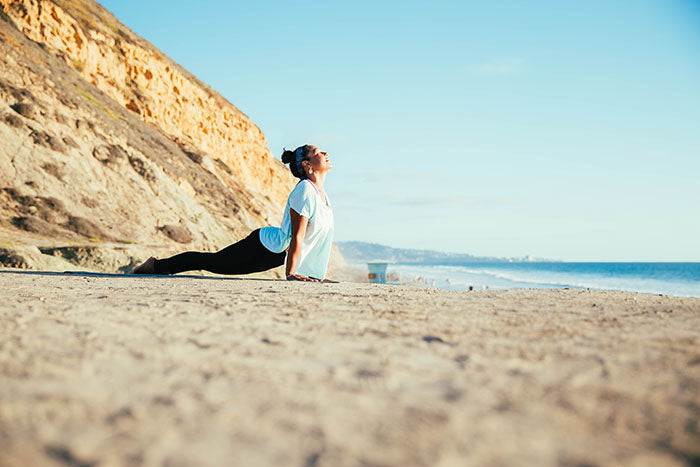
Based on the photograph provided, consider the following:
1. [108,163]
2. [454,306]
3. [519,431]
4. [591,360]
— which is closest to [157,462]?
[519,431]

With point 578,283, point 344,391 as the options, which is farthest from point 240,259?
point 578,283

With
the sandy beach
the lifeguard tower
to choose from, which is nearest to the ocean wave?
the lifeguard tower

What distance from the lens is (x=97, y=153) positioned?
1614 cm

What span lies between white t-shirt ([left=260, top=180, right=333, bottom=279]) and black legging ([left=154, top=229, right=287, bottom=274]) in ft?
0.33

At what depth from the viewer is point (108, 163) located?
53.3 ft

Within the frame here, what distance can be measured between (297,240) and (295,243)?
4 centimetres

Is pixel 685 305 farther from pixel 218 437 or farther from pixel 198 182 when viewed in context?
pixel 198 182

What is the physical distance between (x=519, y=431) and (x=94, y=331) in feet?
5.48

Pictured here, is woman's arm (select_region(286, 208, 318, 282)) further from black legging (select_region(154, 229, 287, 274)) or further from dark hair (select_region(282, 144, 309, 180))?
dark hair (select_region(282, 144, 309, 180))

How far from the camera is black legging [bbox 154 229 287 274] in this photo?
5086 mm

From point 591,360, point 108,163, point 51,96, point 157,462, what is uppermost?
point 51,96

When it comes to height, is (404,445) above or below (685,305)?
below

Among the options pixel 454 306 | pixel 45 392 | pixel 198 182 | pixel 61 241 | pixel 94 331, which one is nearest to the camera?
pixel 45 392

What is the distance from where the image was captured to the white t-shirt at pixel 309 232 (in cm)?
490
